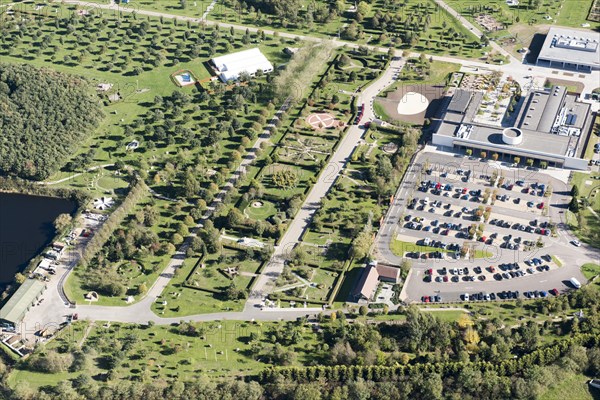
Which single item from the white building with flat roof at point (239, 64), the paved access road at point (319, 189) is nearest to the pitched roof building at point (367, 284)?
the paved access road at point (319, 189)

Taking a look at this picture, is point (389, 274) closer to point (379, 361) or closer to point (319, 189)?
point (379, 361)

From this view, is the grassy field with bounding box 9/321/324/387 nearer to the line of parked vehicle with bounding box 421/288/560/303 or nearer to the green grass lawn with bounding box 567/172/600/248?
the line of parked vehicle with bounding box 421/288/560/303

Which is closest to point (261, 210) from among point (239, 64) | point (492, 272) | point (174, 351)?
point (174, 351)

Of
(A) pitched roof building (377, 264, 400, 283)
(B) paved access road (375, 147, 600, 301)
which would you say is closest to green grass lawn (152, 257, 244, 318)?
(A) pitched roof building (377, 264, 400, 283)

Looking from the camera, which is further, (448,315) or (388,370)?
(448,315)

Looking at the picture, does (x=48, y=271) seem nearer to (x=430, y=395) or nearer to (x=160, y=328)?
(x=160, y=328)

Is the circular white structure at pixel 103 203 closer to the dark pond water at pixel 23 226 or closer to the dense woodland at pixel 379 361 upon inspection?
the dark pond water at pixel 23 226

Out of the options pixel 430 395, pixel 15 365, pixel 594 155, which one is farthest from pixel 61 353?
pixel 594 155
